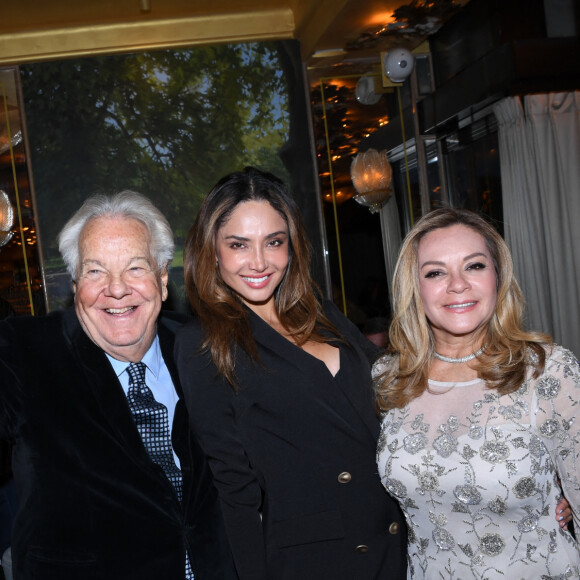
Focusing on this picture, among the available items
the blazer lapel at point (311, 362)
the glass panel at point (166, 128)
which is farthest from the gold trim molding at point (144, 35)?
the blazer lapel at point (311, 362)

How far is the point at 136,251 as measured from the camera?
1848 millimetres

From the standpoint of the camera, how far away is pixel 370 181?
21.3 feet

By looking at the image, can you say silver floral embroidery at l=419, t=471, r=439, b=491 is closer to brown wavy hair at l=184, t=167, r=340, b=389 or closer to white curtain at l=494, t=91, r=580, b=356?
brown wavy hair at l=184, t=167, r=340, b=389

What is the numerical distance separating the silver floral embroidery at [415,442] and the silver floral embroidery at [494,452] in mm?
170

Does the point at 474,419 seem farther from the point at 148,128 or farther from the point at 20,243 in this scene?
the point at 20,243

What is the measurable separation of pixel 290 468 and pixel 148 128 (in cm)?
500

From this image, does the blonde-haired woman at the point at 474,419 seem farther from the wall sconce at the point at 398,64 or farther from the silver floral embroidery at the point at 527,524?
the wall sconce at the point at 398,64

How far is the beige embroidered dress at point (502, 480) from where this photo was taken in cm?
175

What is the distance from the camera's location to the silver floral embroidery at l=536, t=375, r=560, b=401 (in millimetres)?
1778

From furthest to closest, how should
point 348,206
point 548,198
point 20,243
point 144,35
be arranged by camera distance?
1. point 348,206
2. point 144,35
3. point 20,243
4. point 548,198

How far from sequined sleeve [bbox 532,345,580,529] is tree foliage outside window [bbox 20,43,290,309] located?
15.5ft

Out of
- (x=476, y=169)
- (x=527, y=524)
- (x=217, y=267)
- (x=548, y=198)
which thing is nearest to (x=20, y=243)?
(x=476, y=169)

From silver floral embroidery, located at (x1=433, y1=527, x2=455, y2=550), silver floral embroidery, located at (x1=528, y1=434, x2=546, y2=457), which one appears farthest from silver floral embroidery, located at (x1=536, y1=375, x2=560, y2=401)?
silver floral embroidery, located at (x1=433, y1=527, x2=455, y2=550)

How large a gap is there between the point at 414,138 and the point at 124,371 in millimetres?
5523
